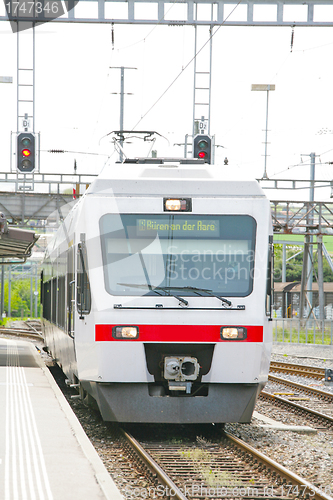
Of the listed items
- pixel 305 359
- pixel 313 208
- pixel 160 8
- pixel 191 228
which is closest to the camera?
pixel 191 228

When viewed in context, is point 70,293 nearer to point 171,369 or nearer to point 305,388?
point 171,369

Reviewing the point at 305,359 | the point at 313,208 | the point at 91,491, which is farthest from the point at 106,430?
the point at 313,208

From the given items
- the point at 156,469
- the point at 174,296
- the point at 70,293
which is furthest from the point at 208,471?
the point at 70,293

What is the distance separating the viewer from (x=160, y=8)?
17141mm

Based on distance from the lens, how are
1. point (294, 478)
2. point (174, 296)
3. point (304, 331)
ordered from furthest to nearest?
point (304, 331)
point (174, 296)
point (294, 478)

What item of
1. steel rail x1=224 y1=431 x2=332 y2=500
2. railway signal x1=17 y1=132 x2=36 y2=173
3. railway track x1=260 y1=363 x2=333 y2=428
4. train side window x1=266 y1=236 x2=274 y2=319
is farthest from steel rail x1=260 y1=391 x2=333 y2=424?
railway signal x1=17 y1=132 x2=36 y2=173

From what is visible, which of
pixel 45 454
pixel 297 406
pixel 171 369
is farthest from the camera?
pixel 297 406

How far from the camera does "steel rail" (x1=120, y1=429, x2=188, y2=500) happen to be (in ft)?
19.6

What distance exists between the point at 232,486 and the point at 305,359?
19.4 meters

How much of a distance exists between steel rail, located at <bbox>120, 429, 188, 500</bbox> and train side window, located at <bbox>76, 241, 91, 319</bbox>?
165cm

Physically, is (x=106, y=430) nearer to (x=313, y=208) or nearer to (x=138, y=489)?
(x=138, y=489)

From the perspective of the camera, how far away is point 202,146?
57.1 feet

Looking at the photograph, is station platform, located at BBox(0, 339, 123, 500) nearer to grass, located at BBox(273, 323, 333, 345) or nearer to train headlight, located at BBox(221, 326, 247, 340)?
train headlight, located at BBox(221, 326, 247, 340)

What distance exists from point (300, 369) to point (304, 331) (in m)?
8.82
